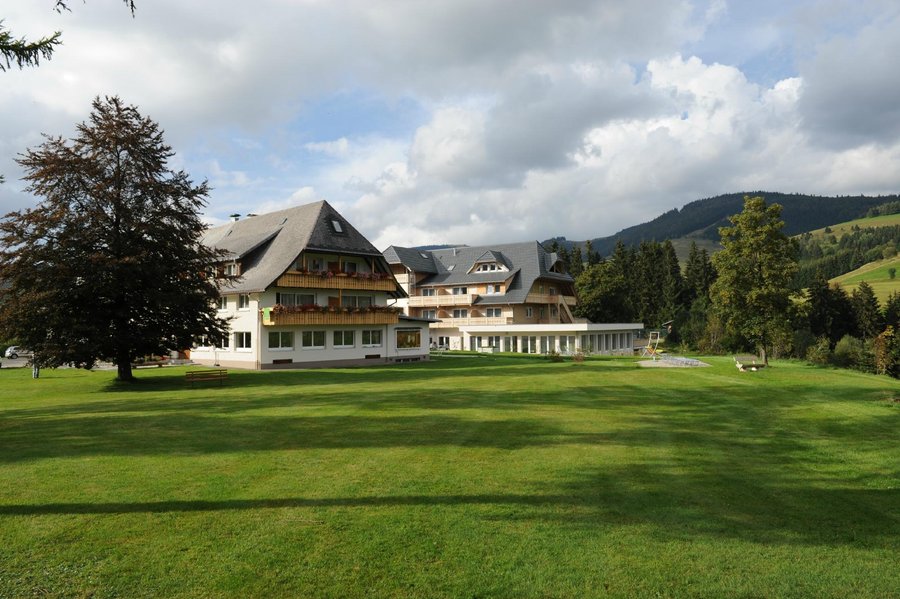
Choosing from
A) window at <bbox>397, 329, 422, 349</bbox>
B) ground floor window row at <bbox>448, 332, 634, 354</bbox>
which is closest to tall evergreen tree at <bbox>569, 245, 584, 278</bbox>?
ground floor window row at <bbox>448, 332, 634, 354</bbox>

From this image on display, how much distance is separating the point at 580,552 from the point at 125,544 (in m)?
5.54

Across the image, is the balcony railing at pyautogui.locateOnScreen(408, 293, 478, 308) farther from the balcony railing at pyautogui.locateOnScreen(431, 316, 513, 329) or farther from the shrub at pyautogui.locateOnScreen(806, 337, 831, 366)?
the shrub at pyautogui.locateOnScreen(806, 337, 831, 366)

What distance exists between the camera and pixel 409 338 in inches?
1875

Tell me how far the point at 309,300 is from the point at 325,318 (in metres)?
2.14

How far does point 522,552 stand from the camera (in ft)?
23.8

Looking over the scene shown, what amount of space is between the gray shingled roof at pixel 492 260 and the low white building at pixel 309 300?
2315 centimetres

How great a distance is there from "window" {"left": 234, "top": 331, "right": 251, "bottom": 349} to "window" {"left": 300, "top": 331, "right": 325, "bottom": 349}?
3603mm

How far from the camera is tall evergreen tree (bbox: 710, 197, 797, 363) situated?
124ft

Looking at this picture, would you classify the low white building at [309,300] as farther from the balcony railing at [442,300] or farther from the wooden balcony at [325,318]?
the balcony railing at [442,300]

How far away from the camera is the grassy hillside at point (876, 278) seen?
12426 cm

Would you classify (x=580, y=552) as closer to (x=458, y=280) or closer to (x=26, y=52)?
(x=26, y=52)

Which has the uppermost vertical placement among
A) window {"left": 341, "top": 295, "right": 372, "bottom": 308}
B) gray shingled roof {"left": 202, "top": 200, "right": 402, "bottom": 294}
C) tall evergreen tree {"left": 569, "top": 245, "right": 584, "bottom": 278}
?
tall evergreen tree {"left": 569, "top": 245, "right": 584, "bottom": 278}

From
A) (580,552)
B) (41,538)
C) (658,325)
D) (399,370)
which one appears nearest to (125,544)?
(41,538)

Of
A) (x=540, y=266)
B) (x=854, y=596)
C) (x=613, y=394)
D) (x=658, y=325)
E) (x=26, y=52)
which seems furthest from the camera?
(x=658, y=325)
